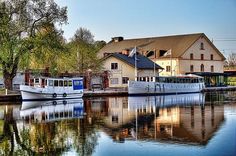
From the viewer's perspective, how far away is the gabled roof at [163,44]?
242ft

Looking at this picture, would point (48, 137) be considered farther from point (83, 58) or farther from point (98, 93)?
point (83, 58)

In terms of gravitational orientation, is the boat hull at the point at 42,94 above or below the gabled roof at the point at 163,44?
below

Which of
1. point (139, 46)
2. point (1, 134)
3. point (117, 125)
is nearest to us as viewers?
point (1, 134)

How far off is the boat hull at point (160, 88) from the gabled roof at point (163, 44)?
12.2 metres

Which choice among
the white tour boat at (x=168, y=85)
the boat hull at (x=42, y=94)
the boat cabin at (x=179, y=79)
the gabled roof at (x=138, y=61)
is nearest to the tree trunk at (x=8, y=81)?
the boat hull at (x=42, y=94)

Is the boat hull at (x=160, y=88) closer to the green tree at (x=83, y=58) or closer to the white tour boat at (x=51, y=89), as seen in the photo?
the white tour boat at (x=51, y=89)

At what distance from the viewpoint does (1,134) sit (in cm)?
1891

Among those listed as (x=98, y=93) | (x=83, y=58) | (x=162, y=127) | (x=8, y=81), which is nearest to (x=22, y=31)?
(x=8, y=81)

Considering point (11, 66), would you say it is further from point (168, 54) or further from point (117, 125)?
point (168, 54)

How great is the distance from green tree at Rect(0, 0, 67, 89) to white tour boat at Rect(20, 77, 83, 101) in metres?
3.24

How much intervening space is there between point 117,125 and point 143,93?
3145cm

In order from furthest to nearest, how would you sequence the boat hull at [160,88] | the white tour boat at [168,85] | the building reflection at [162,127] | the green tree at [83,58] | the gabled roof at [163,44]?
1. the gabled roof at [163,44]
2. the green tree at [83,58]
3. the white tour boat at [168,85]
4. the boat hull at [160,88]
5. the building reflection at [162,127]

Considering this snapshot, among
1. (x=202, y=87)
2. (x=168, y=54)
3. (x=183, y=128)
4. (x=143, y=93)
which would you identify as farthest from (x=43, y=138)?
(x=168, y=54)

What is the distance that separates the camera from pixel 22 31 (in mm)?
44938
